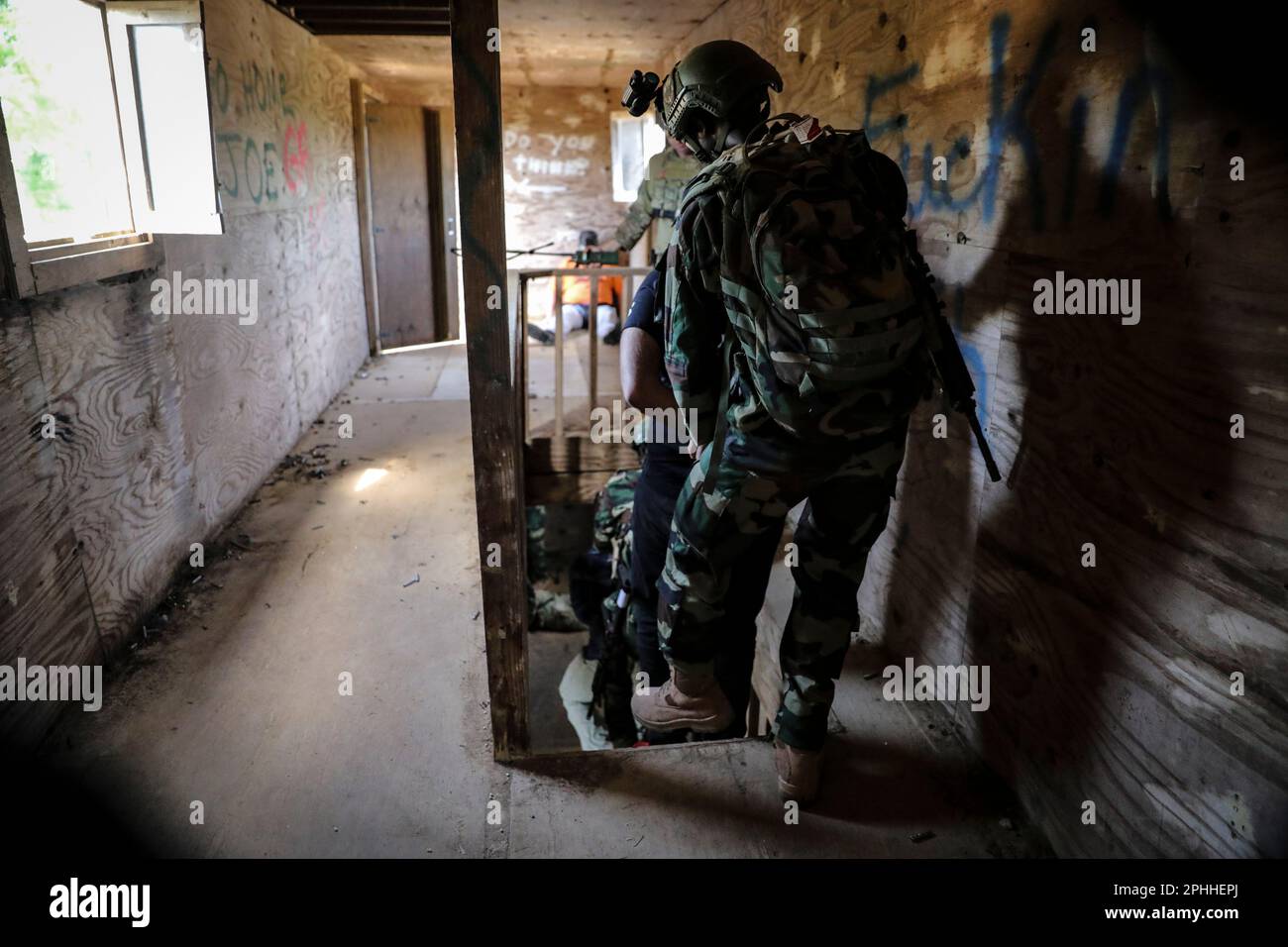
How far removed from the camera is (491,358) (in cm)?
167

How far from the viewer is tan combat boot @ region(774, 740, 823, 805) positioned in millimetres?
1806

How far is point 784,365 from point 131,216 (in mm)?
2764

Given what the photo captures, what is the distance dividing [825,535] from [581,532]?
312 centimetres

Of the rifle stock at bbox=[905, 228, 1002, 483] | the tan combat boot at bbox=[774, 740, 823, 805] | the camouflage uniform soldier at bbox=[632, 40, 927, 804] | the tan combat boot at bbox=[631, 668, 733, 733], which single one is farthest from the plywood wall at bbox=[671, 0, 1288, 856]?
the tan combat boot at bbox=[631, 668, 733, 733]

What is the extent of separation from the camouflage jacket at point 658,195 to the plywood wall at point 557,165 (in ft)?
11.1

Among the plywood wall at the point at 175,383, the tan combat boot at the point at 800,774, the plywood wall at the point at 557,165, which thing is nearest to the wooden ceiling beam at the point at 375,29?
the plywood wall at the point at 175,383

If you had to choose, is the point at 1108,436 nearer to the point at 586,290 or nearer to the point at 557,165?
the point at 586,290

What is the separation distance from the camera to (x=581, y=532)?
4.77m

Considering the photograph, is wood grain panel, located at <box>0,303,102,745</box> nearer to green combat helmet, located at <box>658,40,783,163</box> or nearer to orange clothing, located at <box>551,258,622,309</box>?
green combat helmet, located at <box>658,40,783,163</box>

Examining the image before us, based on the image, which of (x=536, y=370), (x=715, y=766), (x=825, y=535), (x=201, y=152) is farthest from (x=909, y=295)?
(x=536, y=370)

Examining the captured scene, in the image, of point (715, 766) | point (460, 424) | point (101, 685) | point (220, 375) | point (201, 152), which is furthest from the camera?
point (460, 424)

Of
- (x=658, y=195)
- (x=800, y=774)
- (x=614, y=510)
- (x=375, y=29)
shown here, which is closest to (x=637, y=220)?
(x=658, y=195)

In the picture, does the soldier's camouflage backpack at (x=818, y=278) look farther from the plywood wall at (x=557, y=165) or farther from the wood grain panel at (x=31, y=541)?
the plywood wall at (x=557, y=165)
